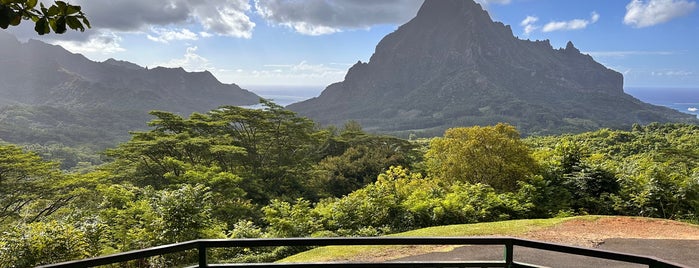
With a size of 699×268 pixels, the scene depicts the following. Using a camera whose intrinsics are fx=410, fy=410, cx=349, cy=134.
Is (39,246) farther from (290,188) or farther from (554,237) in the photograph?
(290,188)

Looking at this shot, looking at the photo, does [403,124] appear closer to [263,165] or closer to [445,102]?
[445,102]

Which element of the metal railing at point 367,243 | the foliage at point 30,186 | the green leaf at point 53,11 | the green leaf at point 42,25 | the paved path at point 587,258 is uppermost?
the green leaf at point 53,11

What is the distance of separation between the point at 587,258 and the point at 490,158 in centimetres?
869

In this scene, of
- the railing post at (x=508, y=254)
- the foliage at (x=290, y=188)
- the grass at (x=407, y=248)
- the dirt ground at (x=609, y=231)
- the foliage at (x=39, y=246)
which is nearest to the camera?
the railing post at (x=508, y=254)

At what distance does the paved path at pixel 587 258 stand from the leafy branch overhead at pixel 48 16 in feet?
22.1

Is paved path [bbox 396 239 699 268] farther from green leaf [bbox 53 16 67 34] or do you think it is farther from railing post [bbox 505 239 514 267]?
green leaf [bbox 53 16 67 34]

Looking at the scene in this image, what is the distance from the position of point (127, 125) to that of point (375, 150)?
15050 centimetres

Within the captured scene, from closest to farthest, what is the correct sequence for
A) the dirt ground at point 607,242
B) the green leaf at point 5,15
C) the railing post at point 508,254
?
1. the green leaf at point 5,15
2. the railing post at point 508,254
3. the dirt ground at point 607,242

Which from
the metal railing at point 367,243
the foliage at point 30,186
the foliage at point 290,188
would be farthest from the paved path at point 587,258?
the foliage at point 30,186

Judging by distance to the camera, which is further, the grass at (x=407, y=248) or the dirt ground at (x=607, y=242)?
the grass at (x=407, y=248)

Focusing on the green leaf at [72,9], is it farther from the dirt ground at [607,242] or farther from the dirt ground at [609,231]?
the dirt ground at [609,231]

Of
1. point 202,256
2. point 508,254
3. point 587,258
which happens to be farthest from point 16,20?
point 587,258

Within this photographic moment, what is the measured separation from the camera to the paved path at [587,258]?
667 cm

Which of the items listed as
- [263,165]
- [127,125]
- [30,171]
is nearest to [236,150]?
[263,165]
